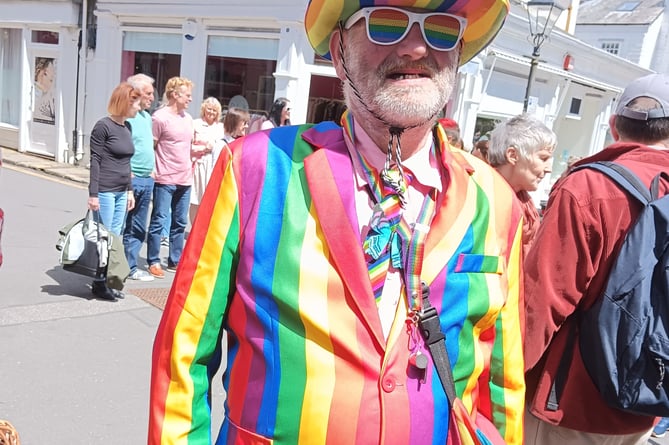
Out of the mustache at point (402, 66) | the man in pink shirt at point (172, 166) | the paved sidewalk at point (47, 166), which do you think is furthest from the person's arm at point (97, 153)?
the paved sidewalk at point (47, 166)

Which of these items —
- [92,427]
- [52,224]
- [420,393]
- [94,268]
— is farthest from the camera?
[52,224]

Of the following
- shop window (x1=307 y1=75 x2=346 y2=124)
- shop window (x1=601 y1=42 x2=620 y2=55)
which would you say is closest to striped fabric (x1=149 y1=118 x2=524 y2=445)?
shop window (x1=307 y1=75 x2=346 y2=124)

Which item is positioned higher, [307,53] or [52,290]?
[307,53]

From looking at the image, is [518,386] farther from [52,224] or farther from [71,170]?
[71,170]

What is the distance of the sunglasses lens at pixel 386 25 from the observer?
135 cm

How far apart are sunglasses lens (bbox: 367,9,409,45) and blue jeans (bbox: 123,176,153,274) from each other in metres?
4.60

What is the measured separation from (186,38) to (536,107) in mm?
7448

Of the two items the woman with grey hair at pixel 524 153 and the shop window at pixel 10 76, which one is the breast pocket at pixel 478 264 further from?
the shop window at pixel 10 76

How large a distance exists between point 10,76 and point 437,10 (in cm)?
1520

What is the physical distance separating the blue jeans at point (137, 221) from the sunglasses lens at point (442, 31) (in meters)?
4.63

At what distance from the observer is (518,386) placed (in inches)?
61.2

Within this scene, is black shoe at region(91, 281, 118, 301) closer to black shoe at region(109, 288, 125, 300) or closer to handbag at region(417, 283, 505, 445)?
black shoe at region(109, 288, 125, 300)

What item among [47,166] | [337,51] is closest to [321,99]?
[47,166]

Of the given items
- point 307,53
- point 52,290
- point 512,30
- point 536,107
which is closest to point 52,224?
point 52,290
